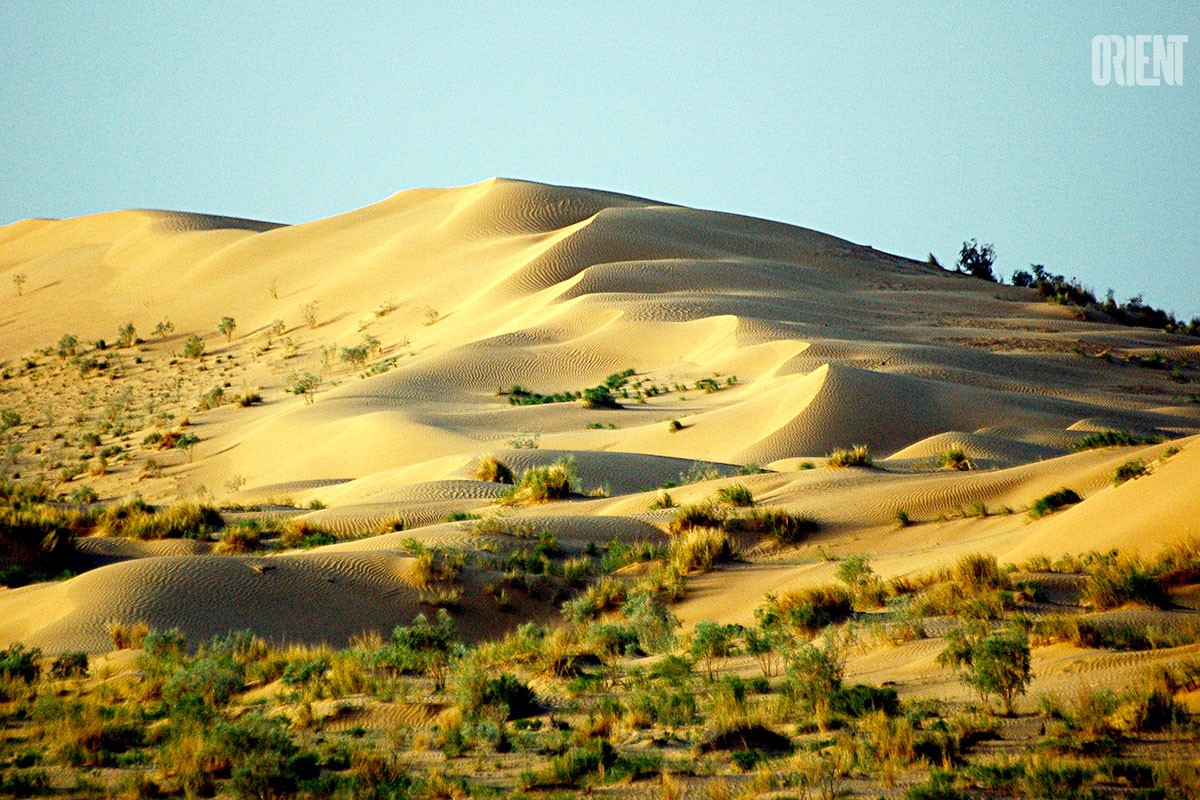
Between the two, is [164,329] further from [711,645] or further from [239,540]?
[711,645]

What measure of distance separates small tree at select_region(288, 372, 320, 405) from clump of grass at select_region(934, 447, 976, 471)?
64.4 ft

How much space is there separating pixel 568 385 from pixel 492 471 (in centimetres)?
1354

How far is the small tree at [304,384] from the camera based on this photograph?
120 feet

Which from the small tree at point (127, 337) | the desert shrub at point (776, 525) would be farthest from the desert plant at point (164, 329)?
the desert shrub at point (776, 525)

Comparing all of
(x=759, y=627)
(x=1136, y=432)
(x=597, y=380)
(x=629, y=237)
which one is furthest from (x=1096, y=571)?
(x=629, y=237)

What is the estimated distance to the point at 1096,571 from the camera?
10047 millimetres

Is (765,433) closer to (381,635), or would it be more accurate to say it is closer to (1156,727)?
(381,635)

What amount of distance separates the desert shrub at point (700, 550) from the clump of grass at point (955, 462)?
656cm

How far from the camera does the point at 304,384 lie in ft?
123

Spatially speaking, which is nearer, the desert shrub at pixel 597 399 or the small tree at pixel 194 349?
the desert shrub at pixel 597 399

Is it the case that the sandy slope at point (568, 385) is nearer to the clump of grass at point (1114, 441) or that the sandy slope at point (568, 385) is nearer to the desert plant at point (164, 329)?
the desert plant at point (164, 329)

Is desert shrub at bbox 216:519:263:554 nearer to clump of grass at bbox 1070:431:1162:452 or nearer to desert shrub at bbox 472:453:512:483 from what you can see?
desert shrub at bbox 472:453:512:483

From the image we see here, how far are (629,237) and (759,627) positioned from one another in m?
39.4

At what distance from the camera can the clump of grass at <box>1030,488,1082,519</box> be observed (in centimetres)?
1411
